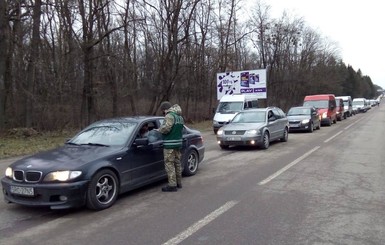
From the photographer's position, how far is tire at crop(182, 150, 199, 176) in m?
9.05

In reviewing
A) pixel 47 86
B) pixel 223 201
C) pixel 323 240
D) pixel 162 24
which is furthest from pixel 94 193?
pixel 162 24

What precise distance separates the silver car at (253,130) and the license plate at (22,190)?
29.6ft

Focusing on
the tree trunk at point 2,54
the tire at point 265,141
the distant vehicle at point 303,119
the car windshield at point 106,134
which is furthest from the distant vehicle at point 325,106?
the car windshield at point 106,134

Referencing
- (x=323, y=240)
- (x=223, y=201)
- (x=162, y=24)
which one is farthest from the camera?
(x=162, y=24)

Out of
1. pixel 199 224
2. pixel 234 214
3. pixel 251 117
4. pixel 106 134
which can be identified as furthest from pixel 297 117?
pixel 199 224

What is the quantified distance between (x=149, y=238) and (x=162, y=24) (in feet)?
89.7

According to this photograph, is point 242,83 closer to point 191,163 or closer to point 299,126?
point 299,126

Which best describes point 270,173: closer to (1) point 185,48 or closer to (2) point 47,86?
(2) point 47,86

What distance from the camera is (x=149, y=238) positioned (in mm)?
4879

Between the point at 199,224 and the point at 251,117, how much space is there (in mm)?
10450

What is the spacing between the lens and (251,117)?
1550 centimetres

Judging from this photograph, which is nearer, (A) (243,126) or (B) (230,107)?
(A) (243,126)

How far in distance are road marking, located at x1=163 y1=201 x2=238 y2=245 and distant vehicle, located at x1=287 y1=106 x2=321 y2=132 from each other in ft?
54.3

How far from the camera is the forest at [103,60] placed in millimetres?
21578
